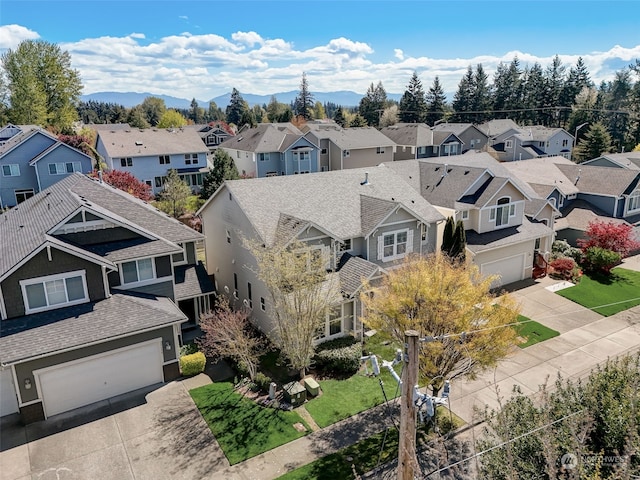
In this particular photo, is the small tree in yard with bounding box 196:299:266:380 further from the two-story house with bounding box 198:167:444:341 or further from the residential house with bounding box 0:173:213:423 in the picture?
the two-story house with bounding box 198:167:444:341

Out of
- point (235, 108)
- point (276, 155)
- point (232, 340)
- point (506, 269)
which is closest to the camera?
point (232, 340)

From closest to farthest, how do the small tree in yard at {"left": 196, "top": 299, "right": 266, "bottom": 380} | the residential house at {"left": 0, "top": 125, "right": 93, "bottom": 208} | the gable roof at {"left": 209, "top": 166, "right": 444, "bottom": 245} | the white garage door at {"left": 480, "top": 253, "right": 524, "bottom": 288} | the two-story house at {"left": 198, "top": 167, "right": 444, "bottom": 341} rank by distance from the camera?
the small tree in yard at {"left": 196, "top": 299, "right": 266, "bottom": 380}
the two-story house at {"left": 198, "top": 167, "right": 444, "bottom": 341}
the gable roof at {"left": 209, "top": 166, "right": 444, "bottom": 245}
the white garage door at {"left": 480, "top": 253, "right": 524, "bottom": 288}
the residential house at {"left": 0, "top": 125, "right": 93, "bottom": 208}

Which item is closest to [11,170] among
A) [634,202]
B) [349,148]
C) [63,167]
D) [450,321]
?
[63,167]

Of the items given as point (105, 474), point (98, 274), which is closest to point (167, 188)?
point (98, 274)

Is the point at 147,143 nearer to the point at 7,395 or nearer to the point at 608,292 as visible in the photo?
the point at 7,395

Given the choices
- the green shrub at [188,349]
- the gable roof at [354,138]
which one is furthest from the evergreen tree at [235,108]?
the green shrub at [188,349]

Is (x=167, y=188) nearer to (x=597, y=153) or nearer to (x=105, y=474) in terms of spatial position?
(x=105, y=474)

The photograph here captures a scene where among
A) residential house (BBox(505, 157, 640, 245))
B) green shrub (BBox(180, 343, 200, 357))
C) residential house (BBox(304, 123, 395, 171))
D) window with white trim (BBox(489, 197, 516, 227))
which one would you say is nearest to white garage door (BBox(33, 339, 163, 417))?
green shrub (BBox(180, 343, 200, 357))
